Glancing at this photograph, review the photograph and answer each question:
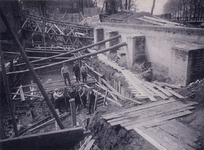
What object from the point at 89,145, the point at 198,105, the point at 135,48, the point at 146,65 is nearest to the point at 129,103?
the point at 89,145

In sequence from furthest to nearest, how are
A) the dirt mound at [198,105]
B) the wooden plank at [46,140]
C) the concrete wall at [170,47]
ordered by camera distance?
the concrete wall at [170,47] < the dirt mound at [198,105] < the wooden plank at [46,140]

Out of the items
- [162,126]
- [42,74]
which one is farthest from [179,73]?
[42,74]

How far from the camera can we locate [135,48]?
9.50 metres

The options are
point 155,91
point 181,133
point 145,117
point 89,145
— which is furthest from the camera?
point 155,91

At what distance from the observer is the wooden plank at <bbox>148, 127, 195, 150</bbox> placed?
Result: 3.38 meters

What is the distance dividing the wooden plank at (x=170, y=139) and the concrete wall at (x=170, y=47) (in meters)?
3.10

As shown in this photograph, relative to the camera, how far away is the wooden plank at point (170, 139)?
3.38 m

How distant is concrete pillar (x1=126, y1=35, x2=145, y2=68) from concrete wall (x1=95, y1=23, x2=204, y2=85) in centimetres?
6

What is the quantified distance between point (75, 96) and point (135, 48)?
4442 millimetres

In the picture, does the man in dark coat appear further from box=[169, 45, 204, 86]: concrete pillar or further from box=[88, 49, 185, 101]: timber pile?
box=[169, 45, 204, 86]: concrete pillar

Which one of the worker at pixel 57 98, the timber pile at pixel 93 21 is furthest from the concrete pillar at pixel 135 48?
the timber pile at pixel 93 21

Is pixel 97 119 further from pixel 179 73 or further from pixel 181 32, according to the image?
pixel 181 32

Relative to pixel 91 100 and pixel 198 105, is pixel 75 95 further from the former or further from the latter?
pixel 198 105

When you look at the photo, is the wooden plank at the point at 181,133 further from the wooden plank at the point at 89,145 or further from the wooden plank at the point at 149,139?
the wooden plank at the point at 89,145
